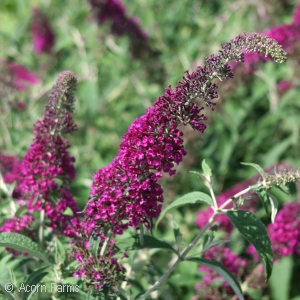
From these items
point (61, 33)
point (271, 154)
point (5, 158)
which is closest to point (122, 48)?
point (61, 33)

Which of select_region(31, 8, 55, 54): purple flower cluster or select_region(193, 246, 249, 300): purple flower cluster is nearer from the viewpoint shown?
select_region(193, 246, 249, 300): purple flower cluster

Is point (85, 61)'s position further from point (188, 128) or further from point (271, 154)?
point (271, 154)

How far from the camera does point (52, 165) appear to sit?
213 centimetres

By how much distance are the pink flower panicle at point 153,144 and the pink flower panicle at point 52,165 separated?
14.5 inches

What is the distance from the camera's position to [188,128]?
3986mm

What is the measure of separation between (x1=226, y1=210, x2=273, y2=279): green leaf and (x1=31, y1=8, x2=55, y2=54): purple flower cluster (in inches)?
165

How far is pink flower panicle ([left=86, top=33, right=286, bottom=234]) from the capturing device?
1753 millimetres

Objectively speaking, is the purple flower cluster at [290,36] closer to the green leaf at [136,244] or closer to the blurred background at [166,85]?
the blurred background at [166,85]

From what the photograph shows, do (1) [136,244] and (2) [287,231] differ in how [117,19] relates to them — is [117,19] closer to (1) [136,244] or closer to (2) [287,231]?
(2) [287,231]

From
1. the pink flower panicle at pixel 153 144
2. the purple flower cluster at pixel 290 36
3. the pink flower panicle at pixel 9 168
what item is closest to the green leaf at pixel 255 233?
the pink flower panicle at pixel 153 144

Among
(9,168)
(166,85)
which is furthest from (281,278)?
(166,85)

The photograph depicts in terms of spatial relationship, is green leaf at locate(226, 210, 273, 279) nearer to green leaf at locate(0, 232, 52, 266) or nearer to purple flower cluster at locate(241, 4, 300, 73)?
green leaf at locate(0, 232, 52, 266)

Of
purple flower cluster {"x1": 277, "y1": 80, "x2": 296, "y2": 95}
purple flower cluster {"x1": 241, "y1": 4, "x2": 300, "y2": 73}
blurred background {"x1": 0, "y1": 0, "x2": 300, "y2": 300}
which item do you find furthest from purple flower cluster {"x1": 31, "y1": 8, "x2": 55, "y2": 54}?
purple flower cluster {"x1": 241, "y1": 4, "x2": 300, "y2": 73}

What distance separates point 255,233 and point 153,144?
49 cm
